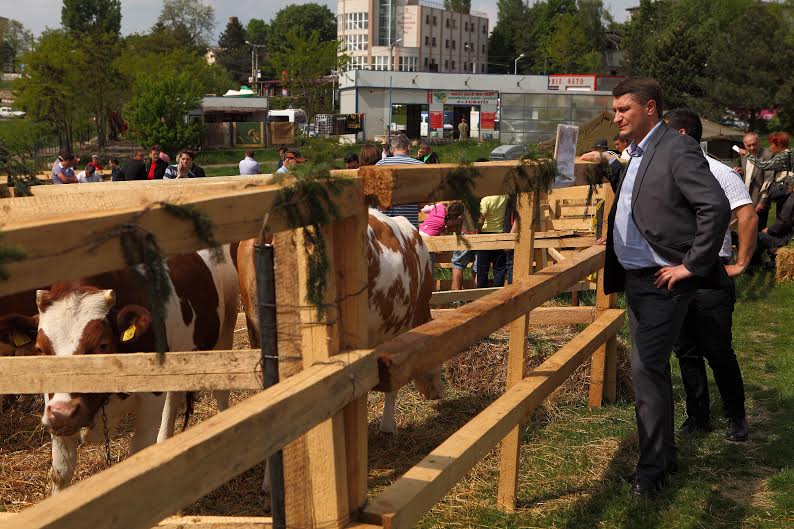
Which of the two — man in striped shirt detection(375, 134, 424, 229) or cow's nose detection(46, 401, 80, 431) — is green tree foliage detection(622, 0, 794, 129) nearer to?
man in striped shirt detection(375, 134, 424, 229)

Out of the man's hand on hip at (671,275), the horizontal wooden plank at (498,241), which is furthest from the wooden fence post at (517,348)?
the horizontal wooden plank at (498,241)

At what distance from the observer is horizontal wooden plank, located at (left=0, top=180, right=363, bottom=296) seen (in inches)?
69.6

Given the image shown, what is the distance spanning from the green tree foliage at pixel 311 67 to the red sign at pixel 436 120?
18.4m

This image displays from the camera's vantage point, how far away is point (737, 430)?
5.74 metres

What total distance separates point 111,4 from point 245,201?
5651 inches

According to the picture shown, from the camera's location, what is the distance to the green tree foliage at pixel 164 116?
167ft

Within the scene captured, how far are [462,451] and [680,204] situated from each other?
1.70 metres

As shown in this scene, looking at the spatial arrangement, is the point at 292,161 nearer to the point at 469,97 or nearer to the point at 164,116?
the point at 164,116

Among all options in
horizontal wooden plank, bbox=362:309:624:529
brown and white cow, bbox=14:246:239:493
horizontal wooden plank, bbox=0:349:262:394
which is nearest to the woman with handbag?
horizontal wooden plank, bbox=362:309:624:529

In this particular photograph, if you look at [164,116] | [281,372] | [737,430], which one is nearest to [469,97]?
[164,116]

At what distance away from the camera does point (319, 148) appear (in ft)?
9.80

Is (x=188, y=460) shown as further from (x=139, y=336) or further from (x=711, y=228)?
(x=711, y=228)

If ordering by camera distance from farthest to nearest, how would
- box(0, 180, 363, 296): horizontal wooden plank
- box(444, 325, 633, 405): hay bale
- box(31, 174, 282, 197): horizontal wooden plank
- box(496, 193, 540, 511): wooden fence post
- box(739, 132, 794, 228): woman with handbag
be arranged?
box(739, 132, 794, 228): woman with handbag → box(444, 325, 633, 405): hay bale → box(496, 193, 540, 511): wooden fence post → box(31, 174, 282, 197): horizontal wooden plank → box(0, 180, 363, 296): horizontal wooden plank

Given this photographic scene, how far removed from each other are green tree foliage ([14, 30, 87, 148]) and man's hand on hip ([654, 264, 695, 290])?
172 ft
